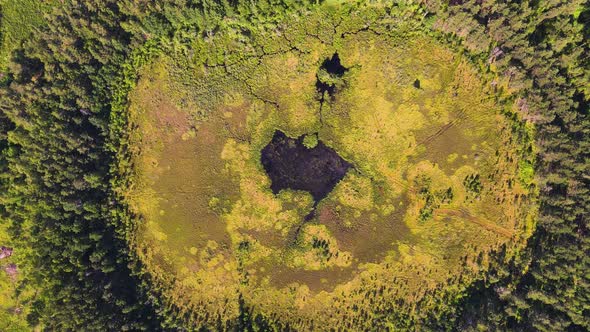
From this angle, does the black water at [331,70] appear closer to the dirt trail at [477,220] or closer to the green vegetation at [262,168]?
the green vegetation at [262,168]

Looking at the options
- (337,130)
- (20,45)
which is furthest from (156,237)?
(20,45)

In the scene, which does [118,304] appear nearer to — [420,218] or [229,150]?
[229,150]

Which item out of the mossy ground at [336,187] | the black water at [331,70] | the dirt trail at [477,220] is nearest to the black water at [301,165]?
the mossy ground at [336,187]

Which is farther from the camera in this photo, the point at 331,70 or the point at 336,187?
the point at 331,70

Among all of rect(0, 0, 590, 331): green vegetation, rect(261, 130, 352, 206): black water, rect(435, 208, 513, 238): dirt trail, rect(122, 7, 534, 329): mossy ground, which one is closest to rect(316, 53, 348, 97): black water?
rect(0, 0, 590, 331): green vegetation

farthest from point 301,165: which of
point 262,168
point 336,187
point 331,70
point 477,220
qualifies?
point 477,220

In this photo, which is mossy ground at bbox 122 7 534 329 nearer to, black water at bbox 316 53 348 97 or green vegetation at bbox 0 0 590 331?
green vegetation at bbox 0 0 590 331

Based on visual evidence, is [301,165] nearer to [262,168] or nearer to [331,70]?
[262,168]
